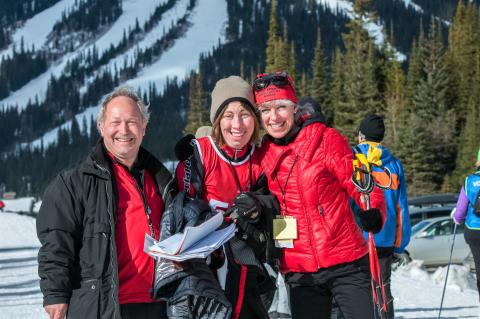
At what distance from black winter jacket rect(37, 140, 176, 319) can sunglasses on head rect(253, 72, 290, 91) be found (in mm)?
996

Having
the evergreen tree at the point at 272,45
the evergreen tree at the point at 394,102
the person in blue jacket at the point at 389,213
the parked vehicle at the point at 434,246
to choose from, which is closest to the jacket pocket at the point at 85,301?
the person in blue jacket at the point at 389,213

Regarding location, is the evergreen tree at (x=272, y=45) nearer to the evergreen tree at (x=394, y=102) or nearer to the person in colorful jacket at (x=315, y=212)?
the evergreen tree at (x=394, y=102)

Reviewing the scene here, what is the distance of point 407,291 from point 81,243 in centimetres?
744

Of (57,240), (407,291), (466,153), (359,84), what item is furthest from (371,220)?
(359,84)

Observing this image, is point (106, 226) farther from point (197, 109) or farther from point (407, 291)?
point (197, 109)

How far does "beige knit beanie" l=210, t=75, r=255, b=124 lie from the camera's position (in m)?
3.51

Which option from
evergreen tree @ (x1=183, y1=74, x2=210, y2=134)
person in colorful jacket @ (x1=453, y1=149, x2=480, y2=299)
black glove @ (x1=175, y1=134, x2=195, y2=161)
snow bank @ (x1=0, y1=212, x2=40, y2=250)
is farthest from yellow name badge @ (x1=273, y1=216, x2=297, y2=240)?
evergreen tree @ (x1=183, y1=74, x2=210, y2=134)

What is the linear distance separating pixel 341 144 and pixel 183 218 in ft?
3.23

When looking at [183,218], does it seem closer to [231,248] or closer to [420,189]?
[231,248]

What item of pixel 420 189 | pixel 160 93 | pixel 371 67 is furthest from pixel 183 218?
pixel 160 93

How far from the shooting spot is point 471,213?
266 inches

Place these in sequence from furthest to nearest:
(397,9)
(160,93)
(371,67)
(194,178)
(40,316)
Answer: (397,9) < (160,93) < (371,67) < (40,316) < (194,178)

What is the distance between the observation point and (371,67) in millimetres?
53250

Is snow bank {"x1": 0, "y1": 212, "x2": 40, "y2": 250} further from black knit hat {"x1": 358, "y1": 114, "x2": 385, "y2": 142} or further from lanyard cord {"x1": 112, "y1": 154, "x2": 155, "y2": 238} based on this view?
lanyard cord {"x1": 112, "y1": 154, "x2": 155, "y2": 238}
